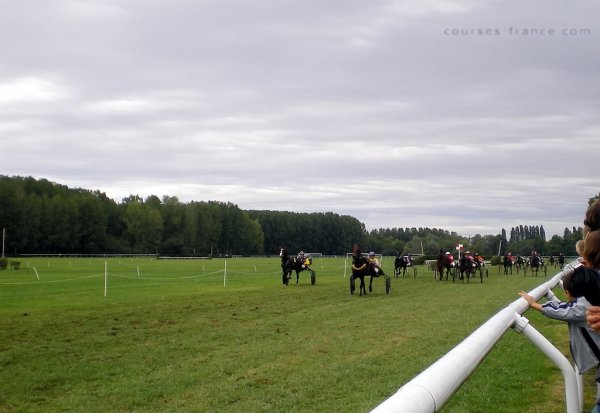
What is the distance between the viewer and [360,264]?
24.8 meters

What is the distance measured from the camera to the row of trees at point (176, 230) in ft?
336

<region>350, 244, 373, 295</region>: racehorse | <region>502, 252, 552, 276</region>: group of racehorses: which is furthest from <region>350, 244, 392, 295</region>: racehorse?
<region>502, 252, 552, 276</region>: group of racehorses

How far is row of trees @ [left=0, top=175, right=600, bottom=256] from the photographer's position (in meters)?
103

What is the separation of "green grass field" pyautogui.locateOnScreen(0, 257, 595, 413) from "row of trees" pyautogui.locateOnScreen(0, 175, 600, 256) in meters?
67.7

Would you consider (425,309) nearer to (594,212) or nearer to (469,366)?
(594,212)

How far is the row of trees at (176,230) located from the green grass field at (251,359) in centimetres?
6765

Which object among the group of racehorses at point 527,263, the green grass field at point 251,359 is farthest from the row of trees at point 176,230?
the green grass field at point 251,359

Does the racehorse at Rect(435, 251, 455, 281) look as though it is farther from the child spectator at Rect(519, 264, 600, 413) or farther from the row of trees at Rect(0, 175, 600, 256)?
the row of trees at Rect(0, 175, 600, 256)

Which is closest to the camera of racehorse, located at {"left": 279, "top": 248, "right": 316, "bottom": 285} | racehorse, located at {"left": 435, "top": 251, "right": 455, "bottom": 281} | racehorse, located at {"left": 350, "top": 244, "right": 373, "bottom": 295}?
racehorse, located at {"left": 350, "top": 244, "right": 373, "bottom": 295}

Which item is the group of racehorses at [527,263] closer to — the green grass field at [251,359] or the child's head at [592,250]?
the green grass field at [251,359]

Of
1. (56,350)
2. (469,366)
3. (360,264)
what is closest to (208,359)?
(56,350)

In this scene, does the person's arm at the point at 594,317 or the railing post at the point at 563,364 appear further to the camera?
the railing post at the point at 563,364

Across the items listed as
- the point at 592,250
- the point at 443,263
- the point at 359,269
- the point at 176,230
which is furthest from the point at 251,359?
the point at 176,230

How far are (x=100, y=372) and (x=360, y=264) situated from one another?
16.0 meters
